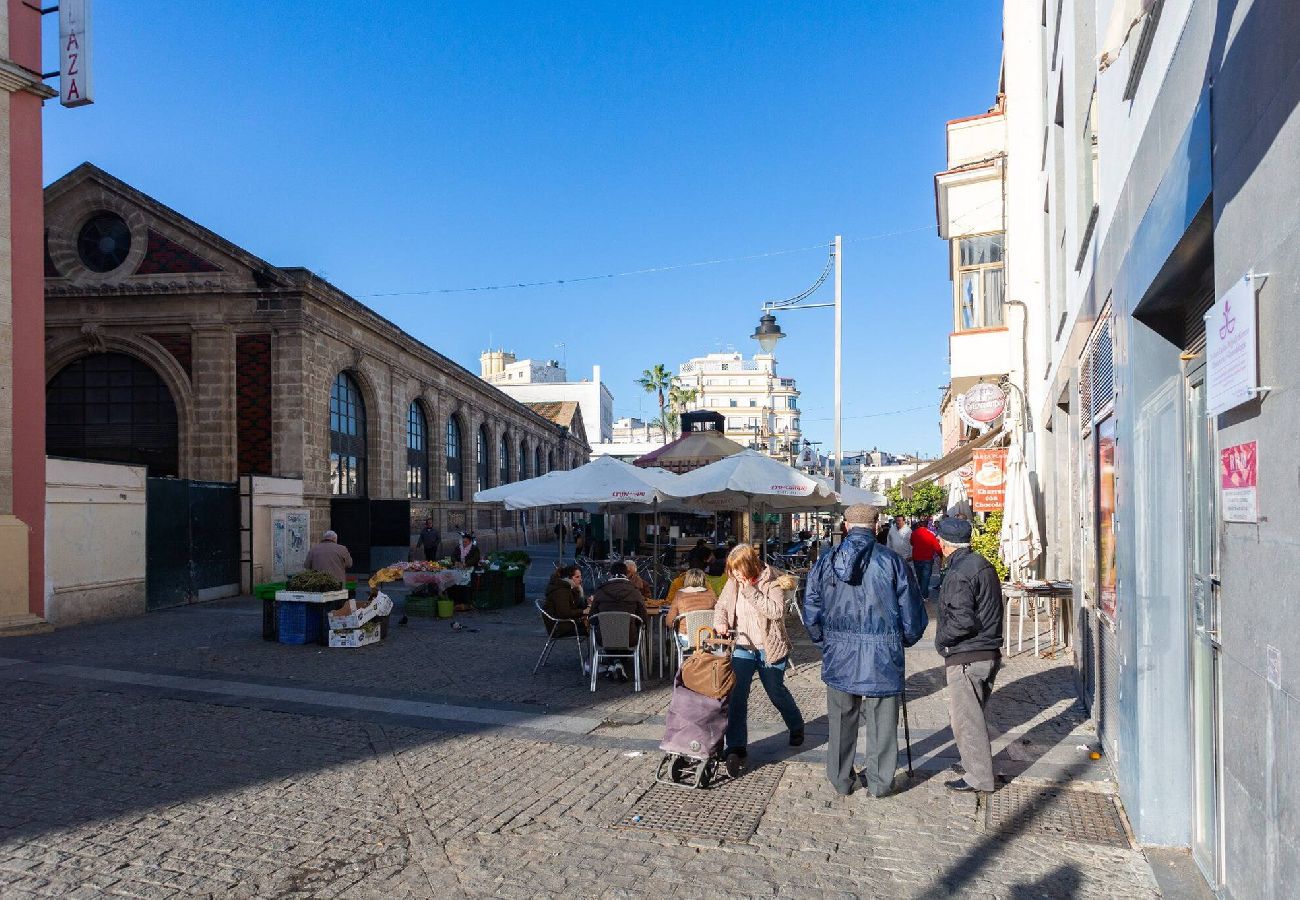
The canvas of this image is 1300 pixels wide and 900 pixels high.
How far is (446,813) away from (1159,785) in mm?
3959

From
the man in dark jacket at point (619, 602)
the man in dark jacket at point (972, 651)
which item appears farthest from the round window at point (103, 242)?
the man in dark jacket at point (972, 651)

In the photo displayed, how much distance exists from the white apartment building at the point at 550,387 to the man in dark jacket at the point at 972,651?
73.7 m

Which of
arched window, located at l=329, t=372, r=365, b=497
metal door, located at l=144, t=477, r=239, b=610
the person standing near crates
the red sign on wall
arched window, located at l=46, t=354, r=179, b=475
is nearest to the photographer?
the person standing near crates

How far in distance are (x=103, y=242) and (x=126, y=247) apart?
2.07 ft

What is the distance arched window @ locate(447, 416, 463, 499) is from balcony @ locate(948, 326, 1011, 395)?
22816 millimetres

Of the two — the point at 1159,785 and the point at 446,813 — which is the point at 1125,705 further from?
the point at 446,813

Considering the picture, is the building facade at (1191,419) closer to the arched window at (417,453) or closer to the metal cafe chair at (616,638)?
the metal cafe chair at (616,638)

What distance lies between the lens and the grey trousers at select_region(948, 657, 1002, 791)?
19.1 feet

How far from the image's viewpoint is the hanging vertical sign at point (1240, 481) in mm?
3100

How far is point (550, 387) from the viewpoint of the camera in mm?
92188

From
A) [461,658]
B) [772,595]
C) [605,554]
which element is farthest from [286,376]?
[772,595]

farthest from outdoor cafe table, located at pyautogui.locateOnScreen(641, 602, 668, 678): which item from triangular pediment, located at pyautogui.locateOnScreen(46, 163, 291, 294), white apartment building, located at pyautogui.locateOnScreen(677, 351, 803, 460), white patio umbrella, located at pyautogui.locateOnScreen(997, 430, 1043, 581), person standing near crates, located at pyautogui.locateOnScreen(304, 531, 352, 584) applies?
white apartment building, located at pyautogui.locateOnScreen(677, 351, 803, 460)

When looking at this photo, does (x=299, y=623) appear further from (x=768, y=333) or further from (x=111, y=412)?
(x=111, y=412)

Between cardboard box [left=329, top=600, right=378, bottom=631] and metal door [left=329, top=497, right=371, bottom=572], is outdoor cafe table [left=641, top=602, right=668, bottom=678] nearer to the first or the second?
cardboard box [left=329, top=600, right=378, bottom=631]
